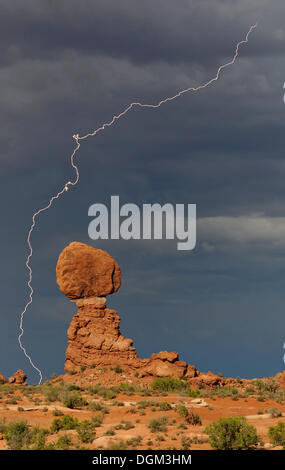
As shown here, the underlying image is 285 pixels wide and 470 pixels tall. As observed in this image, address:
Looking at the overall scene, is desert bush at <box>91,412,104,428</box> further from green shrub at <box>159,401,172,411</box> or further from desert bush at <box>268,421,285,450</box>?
desert bush at <box>268,421,285,450</box>

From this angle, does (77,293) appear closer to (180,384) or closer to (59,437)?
(180,384)

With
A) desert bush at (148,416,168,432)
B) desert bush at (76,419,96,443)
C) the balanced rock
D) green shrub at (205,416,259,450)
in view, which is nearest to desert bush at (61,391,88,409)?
desert bush at (148,416,168,432)

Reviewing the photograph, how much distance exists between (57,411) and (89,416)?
2415 millimetres

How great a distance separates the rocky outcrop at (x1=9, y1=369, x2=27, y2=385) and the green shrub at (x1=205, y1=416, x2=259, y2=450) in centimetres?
3733

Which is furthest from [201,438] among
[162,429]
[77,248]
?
[77,248]

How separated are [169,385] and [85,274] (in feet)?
48.6

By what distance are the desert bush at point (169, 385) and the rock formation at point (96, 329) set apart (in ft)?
8.07

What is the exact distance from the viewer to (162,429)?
3347cm

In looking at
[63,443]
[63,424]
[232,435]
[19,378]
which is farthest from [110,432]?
[19,378]

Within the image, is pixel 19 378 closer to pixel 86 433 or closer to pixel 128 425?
pixel 128 425

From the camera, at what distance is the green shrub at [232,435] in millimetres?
28750

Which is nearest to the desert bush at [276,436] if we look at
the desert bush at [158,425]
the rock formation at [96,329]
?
the desert bush at [158,425]

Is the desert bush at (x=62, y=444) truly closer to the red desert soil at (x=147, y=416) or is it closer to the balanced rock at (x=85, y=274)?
the red desert soil at (x=147, y=416)
